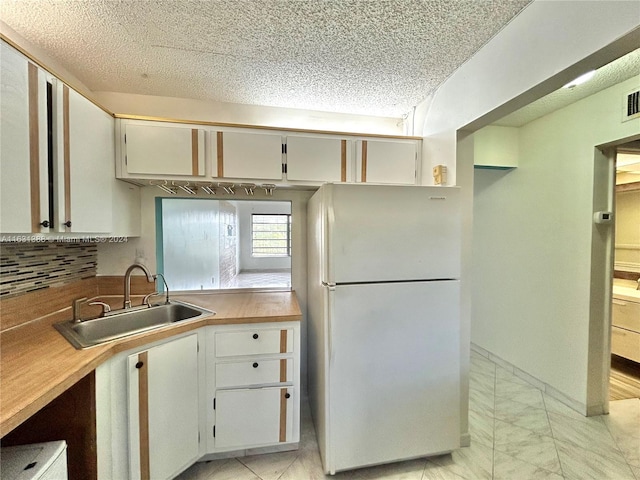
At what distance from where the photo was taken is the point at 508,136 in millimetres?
2514

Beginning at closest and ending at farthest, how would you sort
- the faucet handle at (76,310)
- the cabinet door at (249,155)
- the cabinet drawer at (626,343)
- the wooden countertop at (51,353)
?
1. the wooden countertop at (51,353)
2. the faucet handle at (76,310)
3. the cabinet door at (249,155)
4. the cabinet drawer at (626,343)

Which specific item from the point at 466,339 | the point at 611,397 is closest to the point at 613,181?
the point at 466,339

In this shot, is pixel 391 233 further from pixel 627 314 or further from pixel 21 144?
pixel 627 314

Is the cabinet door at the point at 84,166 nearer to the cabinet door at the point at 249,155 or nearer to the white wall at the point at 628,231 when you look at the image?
the cabinet door at the point at 249,155

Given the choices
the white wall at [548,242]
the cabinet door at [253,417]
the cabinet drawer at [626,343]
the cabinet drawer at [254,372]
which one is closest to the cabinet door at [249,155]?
the cabinet drawer at [254,372]

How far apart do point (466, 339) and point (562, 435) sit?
999mm

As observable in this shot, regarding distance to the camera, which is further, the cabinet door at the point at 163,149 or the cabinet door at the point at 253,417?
the cabinet door at the point at 163,149

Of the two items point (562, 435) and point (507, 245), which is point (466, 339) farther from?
point (507, 245)

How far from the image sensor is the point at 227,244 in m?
2.42

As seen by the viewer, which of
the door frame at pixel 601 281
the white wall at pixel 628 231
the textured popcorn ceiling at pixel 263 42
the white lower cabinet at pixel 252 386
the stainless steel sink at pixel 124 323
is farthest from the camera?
the white wall at pixel 628 231

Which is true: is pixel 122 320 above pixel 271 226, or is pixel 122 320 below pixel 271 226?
below

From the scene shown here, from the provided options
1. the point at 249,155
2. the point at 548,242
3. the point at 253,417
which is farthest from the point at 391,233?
the point at 548,242

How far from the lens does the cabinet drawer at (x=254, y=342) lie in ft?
5.04

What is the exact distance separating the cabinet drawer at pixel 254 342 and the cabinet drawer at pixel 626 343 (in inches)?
128
